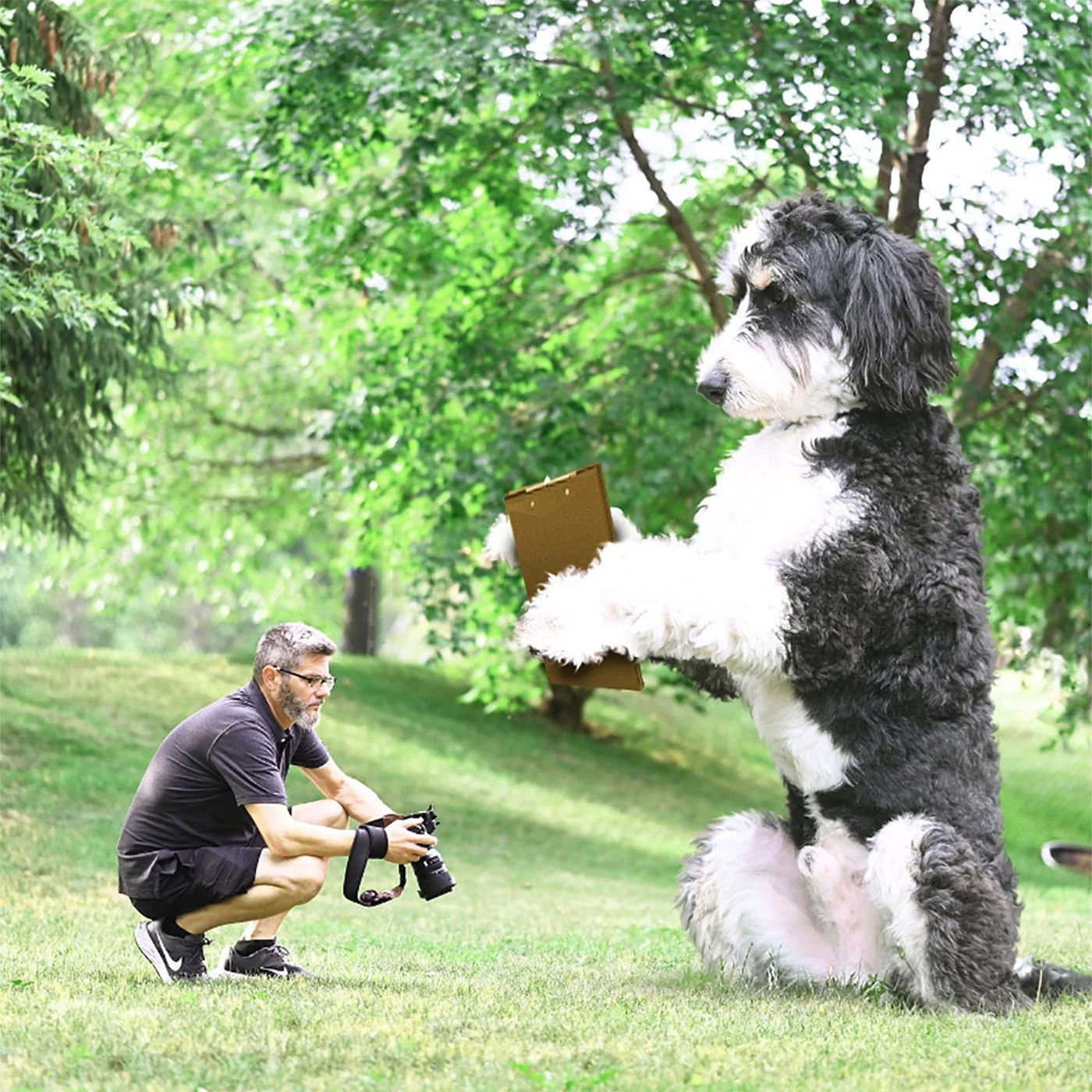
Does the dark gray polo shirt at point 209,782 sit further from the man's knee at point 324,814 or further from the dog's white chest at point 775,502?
the dog's white chest at point 775,502

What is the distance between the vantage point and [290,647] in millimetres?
4926

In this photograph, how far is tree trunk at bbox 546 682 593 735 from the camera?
20.0 metres

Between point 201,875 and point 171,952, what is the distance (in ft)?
1.05

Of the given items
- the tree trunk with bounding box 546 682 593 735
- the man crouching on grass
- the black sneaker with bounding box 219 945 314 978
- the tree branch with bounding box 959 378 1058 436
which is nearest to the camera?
the man crouching on grass

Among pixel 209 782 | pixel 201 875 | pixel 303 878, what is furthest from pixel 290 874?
pixel 209 782

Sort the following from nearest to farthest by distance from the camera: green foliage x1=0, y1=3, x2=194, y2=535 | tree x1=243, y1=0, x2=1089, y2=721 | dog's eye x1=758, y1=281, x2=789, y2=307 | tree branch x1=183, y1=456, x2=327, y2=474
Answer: dog's eye x1=758, y1=281, x2=789, y2=307, green foliage x1=0, y1=3, x2=194, y2=535, tree x1=243, y1=0, x2=1089, y2=721, tree branch x1=183, y1=456, x2=327, y2=474

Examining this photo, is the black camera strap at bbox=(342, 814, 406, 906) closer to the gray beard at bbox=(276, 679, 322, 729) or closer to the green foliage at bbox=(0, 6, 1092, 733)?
the gray beard at bbox=(276, 679, 322, 729)

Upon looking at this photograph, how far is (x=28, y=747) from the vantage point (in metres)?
13.7

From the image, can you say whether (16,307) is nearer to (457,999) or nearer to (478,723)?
(457,999)

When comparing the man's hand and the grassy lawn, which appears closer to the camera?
the grassy lawn

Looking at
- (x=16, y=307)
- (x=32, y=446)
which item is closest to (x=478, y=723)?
(x=32, y=446)

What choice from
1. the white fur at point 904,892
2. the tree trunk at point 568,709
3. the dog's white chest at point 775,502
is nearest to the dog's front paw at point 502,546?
the dog's white chest at point 775,502

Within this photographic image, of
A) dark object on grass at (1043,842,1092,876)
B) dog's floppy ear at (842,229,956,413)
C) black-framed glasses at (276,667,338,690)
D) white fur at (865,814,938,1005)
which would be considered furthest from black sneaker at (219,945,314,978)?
dark object on grass at (1043,842,1092,876)

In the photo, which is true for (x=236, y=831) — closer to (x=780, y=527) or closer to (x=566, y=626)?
(x=566, y=626)
